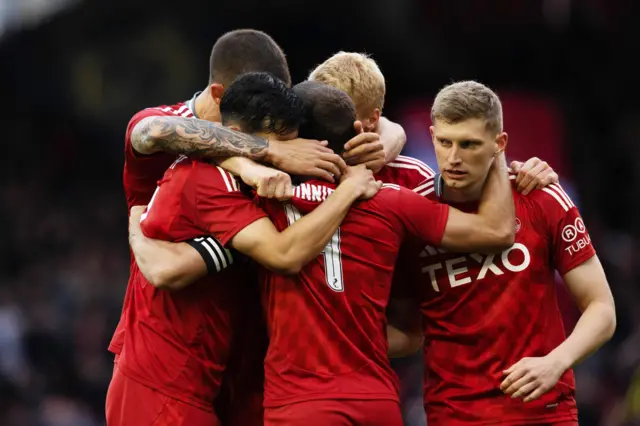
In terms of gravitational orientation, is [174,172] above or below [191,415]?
above

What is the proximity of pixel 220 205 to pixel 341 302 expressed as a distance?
22.4 inches

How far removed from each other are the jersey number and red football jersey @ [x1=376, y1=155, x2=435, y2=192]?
67cm

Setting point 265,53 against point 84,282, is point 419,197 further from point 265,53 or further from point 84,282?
point 84,282

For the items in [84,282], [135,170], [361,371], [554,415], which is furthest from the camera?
[84,282]

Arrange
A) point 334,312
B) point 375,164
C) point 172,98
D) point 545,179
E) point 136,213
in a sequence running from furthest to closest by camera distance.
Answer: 1. point 172,98
2. point 136,213
3. point 545,179
4. point 375,164
5. point 334,312

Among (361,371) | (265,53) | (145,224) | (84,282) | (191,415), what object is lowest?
(84,282)

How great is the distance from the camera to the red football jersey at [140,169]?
493 cm

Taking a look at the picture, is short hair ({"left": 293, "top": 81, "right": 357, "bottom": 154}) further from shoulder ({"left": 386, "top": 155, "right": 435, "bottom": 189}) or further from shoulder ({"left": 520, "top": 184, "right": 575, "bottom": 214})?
shoulder ({"left": 520, "top": 184, "right": 575, "bottom": 214})

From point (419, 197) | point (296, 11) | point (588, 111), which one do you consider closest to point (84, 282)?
point (296, 11)

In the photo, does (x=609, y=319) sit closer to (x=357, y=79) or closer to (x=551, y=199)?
(x=551, y=199)

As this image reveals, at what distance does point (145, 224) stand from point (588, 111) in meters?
11.6

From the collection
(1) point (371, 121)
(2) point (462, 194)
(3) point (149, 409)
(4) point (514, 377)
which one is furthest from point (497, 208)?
(3) point (149, 409)

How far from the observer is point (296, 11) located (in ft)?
47.1

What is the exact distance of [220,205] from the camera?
4.36m
